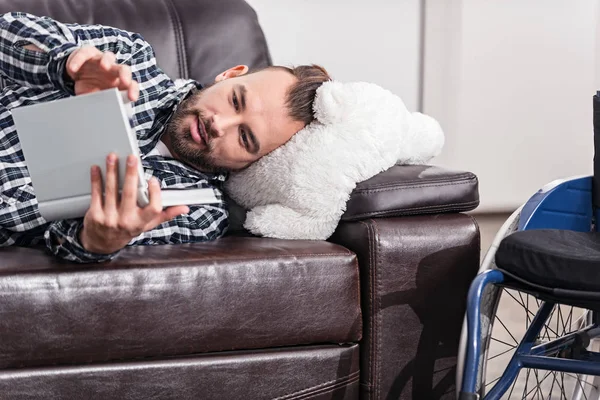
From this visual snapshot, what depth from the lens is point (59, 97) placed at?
5.53 feet

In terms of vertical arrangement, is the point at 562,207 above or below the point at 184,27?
below

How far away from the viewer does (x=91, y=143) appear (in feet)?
3.85

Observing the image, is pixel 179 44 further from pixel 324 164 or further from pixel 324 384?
pixel 324 384

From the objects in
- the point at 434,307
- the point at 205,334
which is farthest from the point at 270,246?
the point at 434,307

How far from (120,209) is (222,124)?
483mm

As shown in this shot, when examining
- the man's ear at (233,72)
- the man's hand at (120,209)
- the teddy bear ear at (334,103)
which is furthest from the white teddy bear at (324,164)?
the man's hand at (120,209)

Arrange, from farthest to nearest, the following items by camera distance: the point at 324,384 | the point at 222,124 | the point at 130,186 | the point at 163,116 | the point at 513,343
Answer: the point at 513,343 → the point at 163,116 → the point at 222,124 → the point at 324,384 → the point at 130,186

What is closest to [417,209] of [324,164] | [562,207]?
[324,164]

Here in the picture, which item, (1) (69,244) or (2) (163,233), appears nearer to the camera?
(1) (69,244)

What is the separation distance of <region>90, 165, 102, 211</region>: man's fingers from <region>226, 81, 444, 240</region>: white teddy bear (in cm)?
51

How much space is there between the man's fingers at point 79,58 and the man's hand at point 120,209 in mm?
199

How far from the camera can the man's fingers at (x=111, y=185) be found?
1165mm

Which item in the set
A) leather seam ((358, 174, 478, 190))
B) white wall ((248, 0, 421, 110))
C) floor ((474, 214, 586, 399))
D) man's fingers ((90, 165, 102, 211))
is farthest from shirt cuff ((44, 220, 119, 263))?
white wall ((248, 0, 421, 110))

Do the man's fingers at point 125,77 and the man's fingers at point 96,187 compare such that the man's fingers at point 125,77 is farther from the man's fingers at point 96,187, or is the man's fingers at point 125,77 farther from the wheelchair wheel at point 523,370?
the wheelchair wheel at point 523,370
